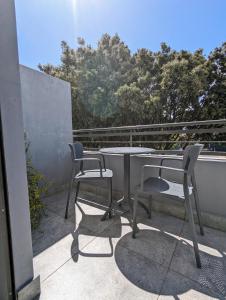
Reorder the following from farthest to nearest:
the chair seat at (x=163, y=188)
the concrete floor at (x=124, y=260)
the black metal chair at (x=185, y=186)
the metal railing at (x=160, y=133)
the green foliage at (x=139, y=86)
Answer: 1. the green foliage at (x=139, y=86)
2. the metal railing at (x=160, y=133)
3. the chair seat at (x=163, y=188)
4. the black metal chair at (x=185, y=186)
5. the concrete floor at (x=124, y=260)

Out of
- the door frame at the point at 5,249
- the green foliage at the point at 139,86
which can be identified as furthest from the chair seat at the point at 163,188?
the green foliage at the point at 139,86

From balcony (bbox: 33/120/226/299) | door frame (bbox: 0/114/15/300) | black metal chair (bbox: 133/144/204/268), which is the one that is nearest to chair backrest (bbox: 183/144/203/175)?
black metal chair (bbox: 133/144/204/268)

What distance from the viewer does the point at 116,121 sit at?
304 inches

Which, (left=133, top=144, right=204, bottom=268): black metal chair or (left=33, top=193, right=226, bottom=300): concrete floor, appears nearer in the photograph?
(left=33, top=193, right=226, bottom=300): concrete floor

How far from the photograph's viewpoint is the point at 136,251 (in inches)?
59.1

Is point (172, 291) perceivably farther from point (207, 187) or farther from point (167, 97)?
point (167, 97)

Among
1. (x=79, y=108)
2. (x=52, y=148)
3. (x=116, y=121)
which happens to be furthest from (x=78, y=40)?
(x=52, y=148)

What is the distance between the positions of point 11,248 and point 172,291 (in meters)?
1.08

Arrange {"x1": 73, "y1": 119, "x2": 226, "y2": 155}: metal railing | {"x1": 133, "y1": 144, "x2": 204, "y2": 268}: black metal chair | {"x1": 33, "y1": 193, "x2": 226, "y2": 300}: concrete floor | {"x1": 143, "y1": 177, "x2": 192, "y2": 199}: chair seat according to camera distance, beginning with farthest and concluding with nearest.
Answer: {"x1": 73, "y1": 119, "x2": 226, "y2": 155}: metal railing → {"x1": 143, "y1": 177, "x2": 192, "y2": 199}: chair seat → {"x1": 133, "y1": 144, "x2": 204, "y2": 268}: black metal chair → {"x1": 33, "y1": 193, "x2": 226, "y2": 300}: concrete floor

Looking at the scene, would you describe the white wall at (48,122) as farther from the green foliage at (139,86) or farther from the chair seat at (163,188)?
the green foliage at (139,86)

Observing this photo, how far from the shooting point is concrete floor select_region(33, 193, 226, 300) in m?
1.13

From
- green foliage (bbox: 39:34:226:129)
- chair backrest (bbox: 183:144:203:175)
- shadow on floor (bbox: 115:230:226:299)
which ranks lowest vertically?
shadow on floor (bbox: 115:230:226:299)

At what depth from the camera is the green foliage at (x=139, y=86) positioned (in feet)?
21.8

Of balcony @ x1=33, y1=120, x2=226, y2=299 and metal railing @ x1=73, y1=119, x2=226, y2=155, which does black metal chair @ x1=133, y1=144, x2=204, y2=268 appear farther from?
metal railing @ x1=73, y1=119, x2=226, y2=155
